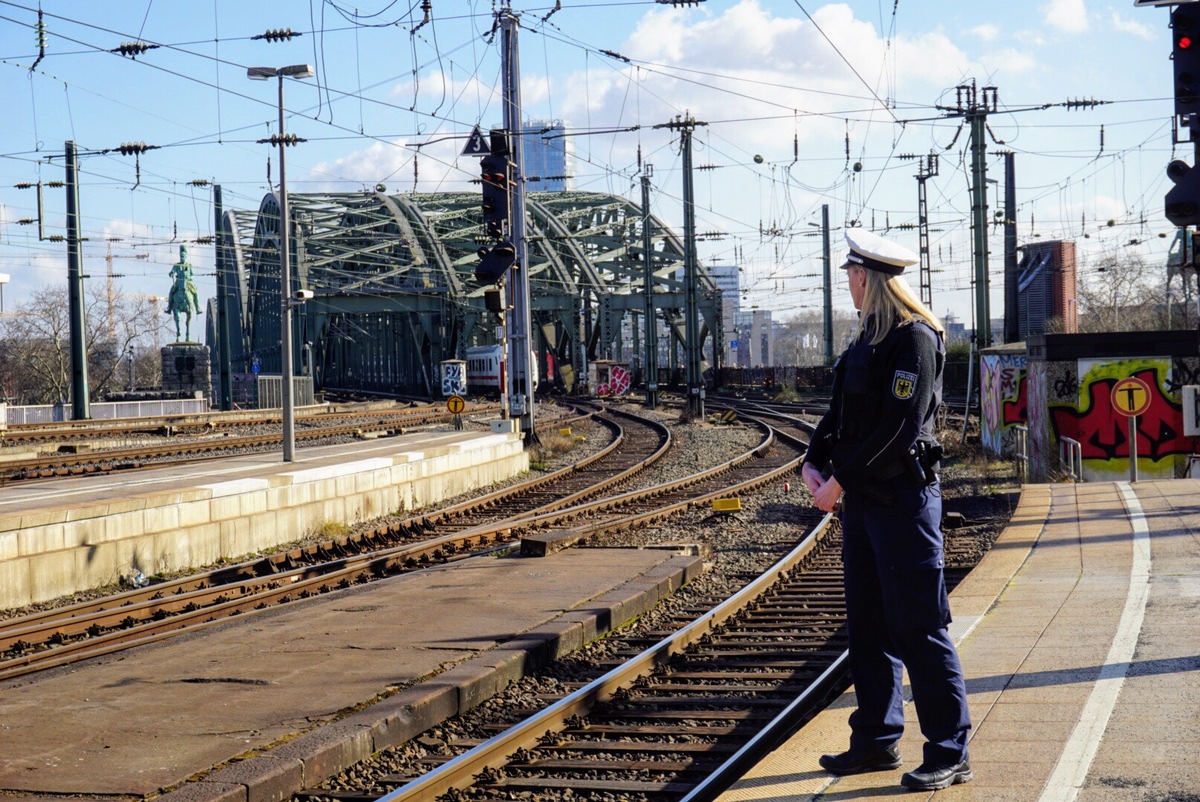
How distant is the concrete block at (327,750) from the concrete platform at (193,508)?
6539mm

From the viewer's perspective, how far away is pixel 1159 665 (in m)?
5.96

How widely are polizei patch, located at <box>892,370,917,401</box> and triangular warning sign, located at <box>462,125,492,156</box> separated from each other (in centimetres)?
2013

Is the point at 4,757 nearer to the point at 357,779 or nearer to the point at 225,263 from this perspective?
the point at 357,779

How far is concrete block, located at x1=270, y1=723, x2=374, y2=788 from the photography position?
5.16m

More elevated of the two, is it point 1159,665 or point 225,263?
point 225,263

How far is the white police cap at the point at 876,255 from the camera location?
446 centimetres

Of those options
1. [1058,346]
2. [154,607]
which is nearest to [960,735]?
[154,607]

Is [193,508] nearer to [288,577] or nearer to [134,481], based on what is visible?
[288,577]

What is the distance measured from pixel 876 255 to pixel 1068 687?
8.15 feet

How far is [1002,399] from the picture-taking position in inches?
957

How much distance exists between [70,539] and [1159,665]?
377 inches

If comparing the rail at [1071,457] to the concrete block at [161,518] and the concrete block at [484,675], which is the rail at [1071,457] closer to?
the concrete block at [161,518]

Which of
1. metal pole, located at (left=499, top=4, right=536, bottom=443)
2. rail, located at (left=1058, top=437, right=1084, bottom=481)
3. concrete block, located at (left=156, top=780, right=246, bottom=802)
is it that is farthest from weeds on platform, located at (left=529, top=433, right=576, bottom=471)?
concrete block, located at (left=156, top=780, right=246, bottom=802)

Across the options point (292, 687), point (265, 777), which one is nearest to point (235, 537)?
point (292, 687)
